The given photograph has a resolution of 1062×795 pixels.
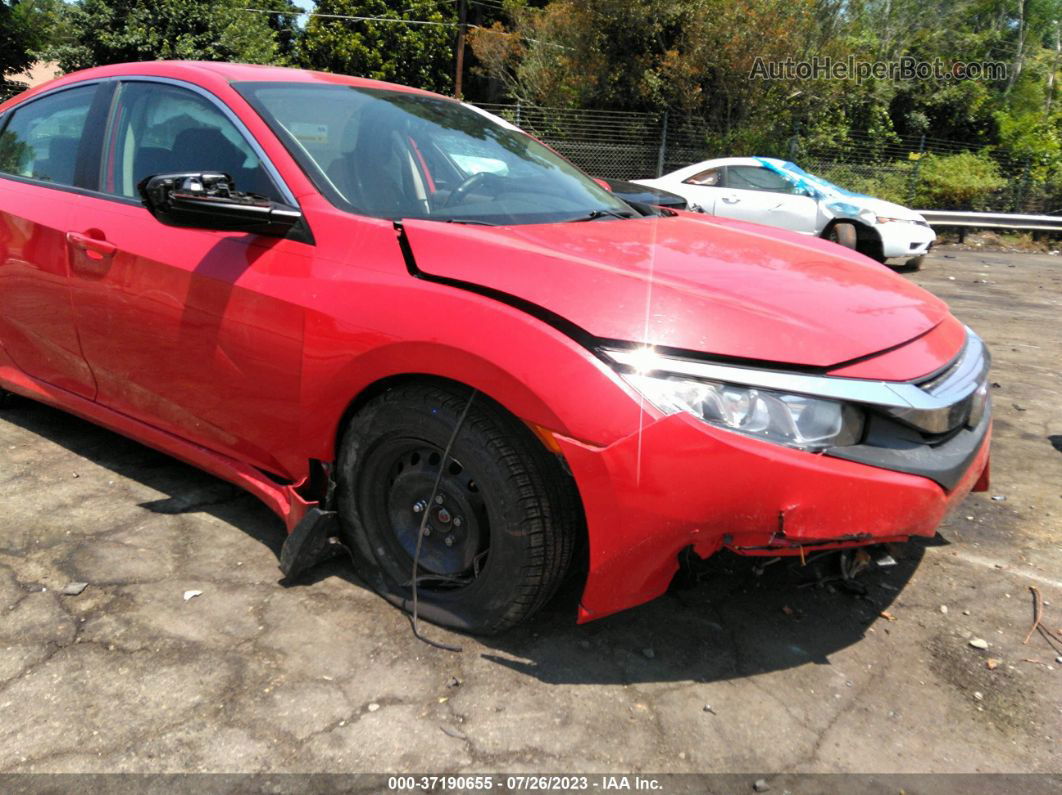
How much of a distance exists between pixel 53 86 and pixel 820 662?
3851mm

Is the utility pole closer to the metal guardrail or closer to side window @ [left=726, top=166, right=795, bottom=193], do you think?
the metal guardrail

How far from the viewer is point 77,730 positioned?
2.17m

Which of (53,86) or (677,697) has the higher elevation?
(53,86)

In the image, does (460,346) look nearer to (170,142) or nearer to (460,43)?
(170,142)

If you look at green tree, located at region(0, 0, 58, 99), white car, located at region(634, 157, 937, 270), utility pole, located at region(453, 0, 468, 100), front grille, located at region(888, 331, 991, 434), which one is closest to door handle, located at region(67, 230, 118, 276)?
front grille, located at region(888, 331, 991, 434)

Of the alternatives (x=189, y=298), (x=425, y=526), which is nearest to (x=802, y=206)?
(x=189, y=298)

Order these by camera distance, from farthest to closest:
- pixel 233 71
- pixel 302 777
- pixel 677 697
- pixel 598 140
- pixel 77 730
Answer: pixel 598 140 → pixel 233 71 → pixel 677 697 → pixel 77 730 → pixel 302 777

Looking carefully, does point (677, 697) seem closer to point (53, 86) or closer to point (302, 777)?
point (302, 777)

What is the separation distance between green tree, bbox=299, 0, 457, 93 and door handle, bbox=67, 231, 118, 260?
2733cm

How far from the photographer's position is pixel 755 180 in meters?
11.6

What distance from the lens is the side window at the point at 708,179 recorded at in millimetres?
11648

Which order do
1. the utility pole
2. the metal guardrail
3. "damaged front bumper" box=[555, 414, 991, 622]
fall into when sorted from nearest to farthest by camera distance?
"damaged front bumper" box=[555, 414, 991, 622] < the metal guardrail < the utility pole

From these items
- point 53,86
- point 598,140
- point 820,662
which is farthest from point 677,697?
point 598,140

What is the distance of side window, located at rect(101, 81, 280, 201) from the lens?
290cm
